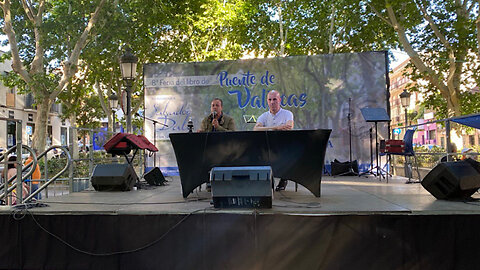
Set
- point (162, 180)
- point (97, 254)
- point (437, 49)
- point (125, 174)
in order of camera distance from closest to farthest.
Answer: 1. point (97, 254)
2. point (125, 174)
3. point (162, 180)
4. point (437, 49)

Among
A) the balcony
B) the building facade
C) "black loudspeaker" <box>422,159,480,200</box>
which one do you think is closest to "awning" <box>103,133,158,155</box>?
"black loudspeaker" <box>422,159,480,200</box>

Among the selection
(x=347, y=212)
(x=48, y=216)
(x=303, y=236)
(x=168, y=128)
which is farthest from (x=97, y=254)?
(x=168, y=128)

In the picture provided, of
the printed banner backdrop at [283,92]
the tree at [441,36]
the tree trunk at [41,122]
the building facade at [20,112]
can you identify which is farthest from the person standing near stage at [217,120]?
the building facade at [20,112]

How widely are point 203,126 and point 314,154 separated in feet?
7.37

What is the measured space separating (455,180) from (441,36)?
11.9m

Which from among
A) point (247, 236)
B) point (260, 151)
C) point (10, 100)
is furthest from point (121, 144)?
point (10, 100)

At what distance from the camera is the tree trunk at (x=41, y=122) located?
14500mm

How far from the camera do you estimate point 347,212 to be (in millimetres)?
3611

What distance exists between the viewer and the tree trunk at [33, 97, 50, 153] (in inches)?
571

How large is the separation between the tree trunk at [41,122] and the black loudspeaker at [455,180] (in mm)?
13868

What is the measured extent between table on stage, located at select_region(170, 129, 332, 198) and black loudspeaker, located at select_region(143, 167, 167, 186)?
2412 mm

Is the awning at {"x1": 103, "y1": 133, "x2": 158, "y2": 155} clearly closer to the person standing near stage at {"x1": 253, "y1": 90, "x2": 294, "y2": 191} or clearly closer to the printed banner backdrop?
the person standing near stage at {"x1": 253, "y1": 90, "x2": 294, "y2": 191}

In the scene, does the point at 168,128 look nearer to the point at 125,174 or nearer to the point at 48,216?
the point at 125,174

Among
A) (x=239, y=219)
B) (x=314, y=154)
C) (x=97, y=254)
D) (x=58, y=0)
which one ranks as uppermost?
(x=58, y=0)
